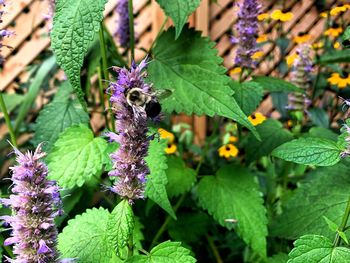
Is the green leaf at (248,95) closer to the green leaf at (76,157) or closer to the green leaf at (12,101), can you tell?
the green leaf at (76,157)

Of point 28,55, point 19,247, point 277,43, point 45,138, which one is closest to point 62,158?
point 45,138

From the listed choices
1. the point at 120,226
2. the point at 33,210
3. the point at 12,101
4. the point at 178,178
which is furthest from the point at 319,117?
the point at 33,210

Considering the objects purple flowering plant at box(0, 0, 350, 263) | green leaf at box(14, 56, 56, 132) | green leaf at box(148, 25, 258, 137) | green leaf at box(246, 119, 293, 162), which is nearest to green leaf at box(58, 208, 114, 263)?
purple flowering plant at box(0, 0, 350, 263)

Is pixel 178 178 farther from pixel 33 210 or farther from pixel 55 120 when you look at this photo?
pixel 33 210

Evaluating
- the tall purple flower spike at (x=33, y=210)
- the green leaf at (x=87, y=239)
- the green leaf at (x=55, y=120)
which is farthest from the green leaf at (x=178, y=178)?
the tall purple flower spike at (x=33, y=210)

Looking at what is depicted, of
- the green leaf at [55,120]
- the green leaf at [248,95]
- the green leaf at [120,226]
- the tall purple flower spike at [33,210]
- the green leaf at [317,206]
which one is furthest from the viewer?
the green leaf at [55,120]

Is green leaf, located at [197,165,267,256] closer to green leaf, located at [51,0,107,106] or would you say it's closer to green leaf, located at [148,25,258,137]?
green leaf, located at [148,25,258,137]

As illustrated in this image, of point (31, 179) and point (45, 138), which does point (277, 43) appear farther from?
point (31, 179)
